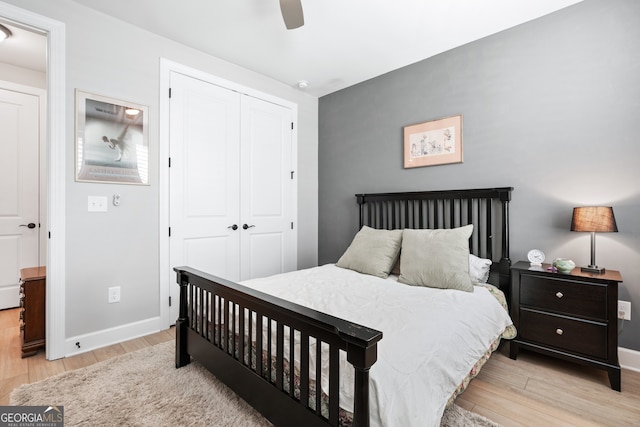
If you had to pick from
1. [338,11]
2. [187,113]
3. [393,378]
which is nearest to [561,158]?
[338,11]

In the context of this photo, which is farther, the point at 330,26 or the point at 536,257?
the point at 330,26

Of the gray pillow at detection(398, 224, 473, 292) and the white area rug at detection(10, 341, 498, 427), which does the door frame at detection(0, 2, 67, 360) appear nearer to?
the white area rug at detection(10, 341, 498, 427)

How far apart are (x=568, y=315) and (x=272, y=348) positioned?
194cm

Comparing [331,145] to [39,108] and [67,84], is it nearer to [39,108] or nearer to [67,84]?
[67,84]

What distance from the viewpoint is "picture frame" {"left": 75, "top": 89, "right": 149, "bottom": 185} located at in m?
2.31

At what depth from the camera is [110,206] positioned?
2.45 meters

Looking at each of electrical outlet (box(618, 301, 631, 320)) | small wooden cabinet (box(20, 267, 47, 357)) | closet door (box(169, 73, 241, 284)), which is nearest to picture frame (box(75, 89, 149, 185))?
closet door (box(169, 73, 241, 284))

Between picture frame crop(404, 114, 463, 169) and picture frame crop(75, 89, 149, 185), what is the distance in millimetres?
2495

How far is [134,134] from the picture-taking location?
8.43 feet

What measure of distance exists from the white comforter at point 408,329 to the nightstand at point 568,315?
0.17m

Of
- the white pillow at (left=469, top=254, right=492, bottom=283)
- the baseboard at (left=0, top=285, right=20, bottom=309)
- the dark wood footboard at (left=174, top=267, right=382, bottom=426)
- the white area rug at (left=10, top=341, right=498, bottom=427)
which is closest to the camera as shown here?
the dark wood footboard at (left=174, top=267, right=382, bottom=426)

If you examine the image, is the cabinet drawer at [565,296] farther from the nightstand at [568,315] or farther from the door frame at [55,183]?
the door frame at [55,183]

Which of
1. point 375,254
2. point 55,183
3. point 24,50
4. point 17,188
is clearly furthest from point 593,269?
point 17,188

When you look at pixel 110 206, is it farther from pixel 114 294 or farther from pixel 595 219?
pixel 595 219
